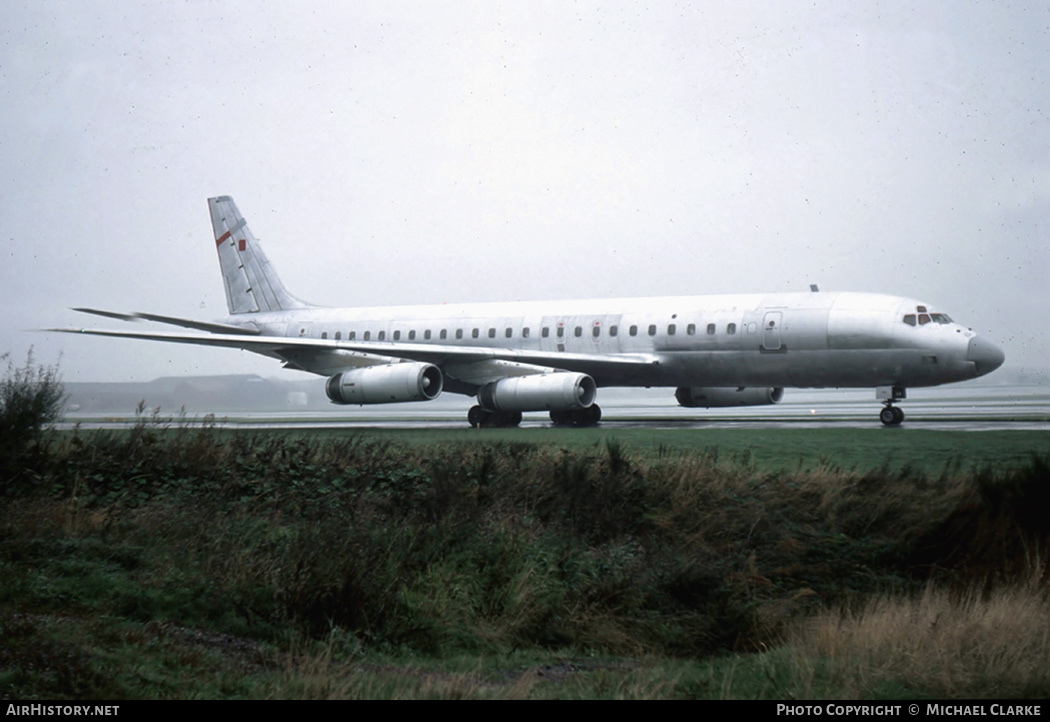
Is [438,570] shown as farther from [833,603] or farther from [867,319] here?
[867,319]

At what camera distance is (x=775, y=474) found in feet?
43.1

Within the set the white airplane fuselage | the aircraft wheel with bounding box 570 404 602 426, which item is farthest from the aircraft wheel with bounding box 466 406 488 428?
the white airplane fuselage

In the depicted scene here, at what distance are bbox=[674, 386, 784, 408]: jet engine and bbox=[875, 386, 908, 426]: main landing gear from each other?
5293 mm

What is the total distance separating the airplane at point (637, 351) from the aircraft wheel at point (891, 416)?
0.03 meters

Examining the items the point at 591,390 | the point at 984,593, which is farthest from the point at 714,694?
the point at 591,390

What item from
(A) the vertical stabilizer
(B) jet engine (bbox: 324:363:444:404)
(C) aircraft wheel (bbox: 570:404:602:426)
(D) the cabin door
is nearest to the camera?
(D) the cabin door

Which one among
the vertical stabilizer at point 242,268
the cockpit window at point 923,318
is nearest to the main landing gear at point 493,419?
the cockpit window at point 923,318

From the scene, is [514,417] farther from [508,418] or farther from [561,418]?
[561,418]

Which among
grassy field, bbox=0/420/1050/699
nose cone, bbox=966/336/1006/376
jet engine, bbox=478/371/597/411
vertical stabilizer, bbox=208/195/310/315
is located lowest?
grassy field, bbox=0/420/1050/699

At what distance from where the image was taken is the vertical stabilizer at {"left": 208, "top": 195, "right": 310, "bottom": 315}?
37.7 m

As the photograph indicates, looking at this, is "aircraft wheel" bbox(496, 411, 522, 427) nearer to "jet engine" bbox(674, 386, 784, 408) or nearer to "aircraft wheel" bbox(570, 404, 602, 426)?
"aircraft wheel" bbox(570, 404, 602, 426)

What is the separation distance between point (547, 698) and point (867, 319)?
1896cm

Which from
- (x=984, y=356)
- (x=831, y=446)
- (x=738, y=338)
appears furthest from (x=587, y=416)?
(x=831, y=446)

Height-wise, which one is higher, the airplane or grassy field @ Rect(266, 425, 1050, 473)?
the airplane
